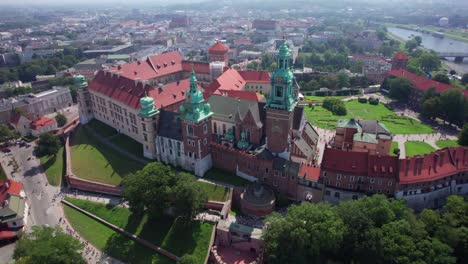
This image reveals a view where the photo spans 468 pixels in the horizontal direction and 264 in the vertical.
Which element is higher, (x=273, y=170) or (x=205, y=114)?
(x=205, y=114)

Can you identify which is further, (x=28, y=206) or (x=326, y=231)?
(x=28, y=206)

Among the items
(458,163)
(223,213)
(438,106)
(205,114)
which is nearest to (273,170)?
(223,213)

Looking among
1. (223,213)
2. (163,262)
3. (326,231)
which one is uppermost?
(326,231)

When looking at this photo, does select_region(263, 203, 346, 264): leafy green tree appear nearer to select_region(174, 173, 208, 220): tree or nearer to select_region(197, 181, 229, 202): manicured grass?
select_region(174, 173, 208, 220): tree

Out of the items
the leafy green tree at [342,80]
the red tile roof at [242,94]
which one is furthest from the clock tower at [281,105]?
the leafy green tree at [342,80]

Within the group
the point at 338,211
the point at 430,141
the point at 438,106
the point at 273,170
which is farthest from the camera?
the point at 438,106

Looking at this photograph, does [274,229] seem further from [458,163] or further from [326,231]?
[458,163]

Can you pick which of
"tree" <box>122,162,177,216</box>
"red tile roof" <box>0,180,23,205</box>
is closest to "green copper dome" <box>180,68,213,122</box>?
"tree" <box>122,162,177,216</box>
